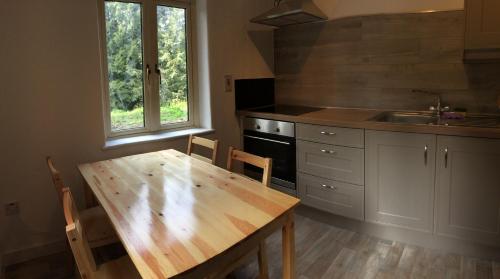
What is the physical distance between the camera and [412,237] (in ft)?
8.47

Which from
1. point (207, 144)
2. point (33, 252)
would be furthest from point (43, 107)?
point (207, 144)

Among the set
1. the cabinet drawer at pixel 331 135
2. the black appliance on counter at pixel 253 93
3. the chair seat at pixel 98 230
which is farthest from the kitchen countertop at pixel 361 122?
the chair seat at pixel 98 230

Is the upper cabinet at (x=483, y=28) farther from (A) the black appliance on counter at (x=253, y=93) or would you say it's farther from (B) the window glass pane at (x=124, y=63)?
(B) the window glass pane at (x=124, y=63)

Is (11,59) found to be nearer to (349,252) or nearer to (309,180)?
(309,180)

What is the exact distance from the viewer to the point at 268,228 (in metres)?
1.49

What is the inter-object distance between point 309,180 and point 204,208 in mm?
1597

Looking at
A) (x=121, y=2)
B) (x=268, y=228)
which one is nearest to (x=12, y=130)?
(x=121, y=2)

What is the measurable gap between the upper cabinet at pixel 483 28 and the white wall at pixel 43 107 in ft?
8.16

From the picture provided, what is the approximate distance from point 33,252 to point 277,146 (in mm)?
1968

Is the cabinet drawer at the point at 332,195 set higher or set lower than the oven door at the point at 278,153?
lower

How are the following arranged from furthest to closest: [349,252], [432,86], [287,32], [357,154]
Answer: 1. [287,32]
2. [432,86]
3. [357,154]
4. [349,252]

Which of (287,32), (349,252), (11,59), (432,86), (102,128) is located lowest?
(349,252)

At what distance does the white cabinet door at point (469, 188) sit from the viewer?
224cm

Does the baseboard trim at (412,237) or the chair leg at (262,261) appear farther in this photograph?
the baseboard trim at (412,237)
